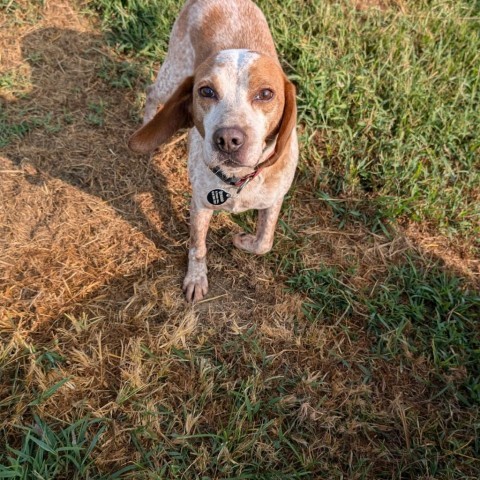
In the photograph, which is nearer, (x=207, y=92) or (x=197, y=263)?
(x=207, y=92)

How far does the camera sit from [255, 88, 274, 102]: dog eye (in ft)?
7.35

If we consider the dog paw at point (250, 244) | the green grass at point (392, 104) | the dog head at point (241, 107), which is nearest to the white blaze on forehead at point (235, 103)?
the dog head at point (241, 107)

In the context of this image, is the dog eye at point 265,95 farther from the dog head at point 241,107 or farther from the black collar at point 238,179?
the black collar at point 238,179

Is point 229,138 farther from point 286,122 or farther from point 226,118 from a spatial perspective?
point 286,122

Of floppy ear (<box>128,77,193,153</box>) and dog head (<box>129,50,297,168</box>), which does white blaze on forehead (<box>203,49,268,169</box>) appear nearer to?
dog head (<box>129,50,297,168</box>)

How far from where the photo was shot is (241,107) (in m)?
2.21

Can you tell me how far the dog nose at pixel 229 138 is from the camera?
2.08m

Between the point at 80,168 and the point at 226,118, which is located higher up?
the point at 226,118

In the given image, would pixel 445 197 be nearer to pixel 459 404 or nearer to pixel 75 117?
pixel 459 404

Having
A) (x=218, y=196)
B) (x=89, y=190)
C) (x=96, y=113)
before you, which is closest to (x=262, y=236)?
(x=218, y=196)

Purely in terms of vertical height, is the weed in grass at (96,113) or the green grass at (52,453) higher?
the weed in grass at (96,113)

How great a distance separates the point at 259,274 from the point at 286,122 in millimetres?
1154

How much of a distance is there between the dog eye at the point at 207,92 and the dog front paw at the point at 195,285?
46.2 inches

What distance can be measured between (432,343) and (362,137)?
5.44ft
